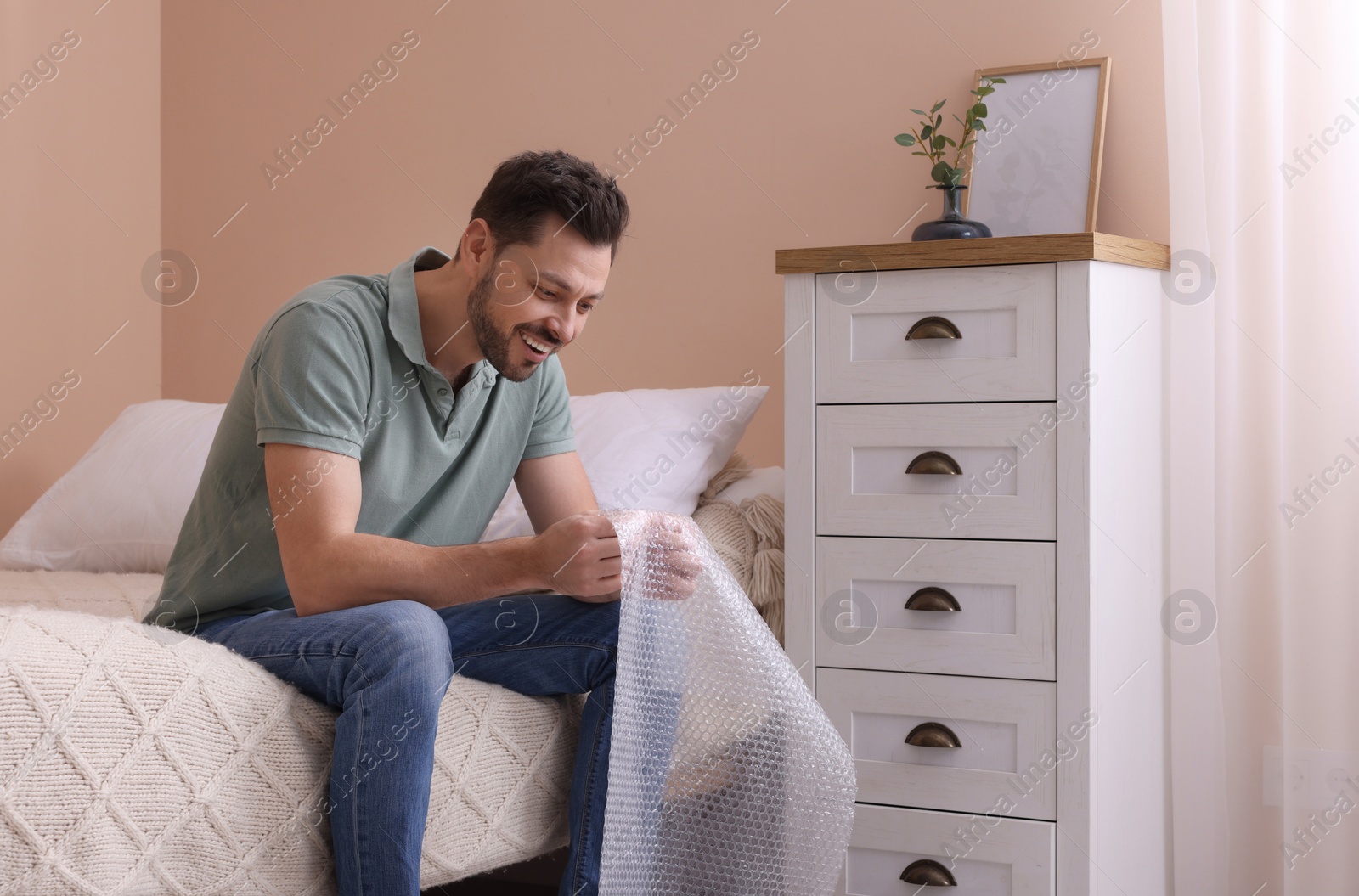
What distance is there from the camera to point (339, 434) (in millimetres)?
1217

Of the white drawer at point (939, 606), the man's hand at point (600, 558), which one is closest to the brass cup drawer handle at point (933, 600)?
the white drawer at point (939, 606)

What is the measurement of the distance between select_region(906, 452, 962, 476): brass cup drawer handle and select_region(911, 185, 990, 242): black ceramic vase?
286mm

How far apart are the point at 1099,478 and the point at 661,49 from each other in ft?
3.82

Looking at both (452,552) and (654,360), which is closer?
(452,552)

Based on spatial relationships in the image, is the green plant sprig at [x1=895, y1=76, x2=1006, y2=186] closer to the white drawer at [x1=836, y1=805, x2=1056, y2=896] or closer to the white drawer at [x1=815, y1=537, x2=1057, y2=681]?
the white drawer at [x1=815, y1=537, x2=1057, y2=681]

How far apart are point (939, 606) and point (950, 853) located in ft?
0.96

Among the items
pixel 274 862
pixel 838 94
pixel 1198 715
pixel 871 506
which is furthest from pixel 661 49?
pixel 274 862

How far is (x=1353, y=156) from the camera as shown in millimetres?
1589

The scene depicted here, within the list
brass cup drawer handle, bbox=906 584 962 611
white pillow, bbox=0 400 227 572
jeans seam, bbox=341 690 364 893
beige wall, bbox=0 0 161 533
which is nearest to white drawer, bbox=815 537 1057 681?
brass cup drawer handle, bbox=906 584 962 611

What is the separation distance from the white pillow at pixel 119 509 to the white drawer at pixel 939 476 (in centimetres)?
106

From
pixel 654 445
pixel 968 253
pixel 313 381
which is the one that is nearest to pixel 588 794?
pixel 313 381

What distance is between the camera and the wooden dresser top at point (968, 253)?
56.4 inches

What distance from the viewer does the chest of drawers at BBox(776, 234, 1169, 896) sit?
143 centimetres

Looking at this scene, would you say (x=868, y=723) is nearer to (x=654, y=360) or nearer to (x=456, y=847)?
(x=456, y=847)
